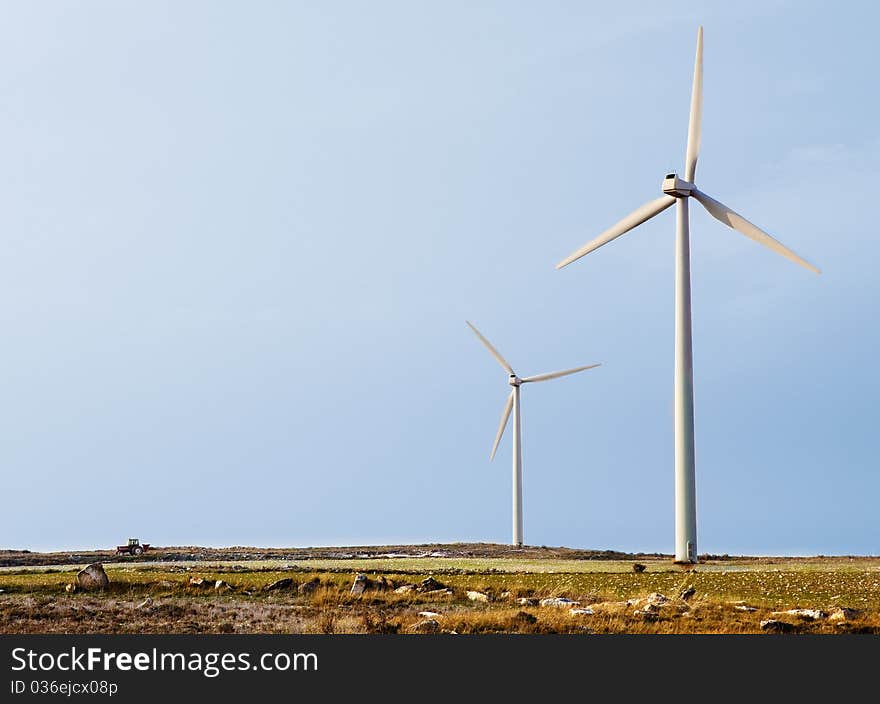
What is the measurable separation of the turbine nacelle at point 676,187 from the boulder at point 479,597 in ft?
123

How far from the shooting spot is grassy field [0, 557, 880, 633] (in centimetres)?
2398

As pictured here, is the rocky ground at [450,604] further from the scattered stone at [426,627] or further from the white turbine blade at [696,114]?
the white turbine blade at [696,114]

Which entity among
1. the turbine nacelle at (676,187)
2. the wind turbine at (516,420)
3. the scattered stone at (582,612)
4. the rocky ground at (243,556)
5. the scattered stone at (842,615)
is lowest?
the scattered stone at (842,615)

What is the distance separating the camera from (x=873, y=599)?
3181 centimetres

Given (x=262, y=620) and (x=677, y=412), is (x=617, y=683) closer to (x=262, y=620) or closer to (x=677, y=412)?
(x=262, y=620)

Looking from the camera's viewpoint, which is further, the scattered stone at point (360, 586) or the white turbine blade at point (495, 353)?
the white turbine blade at point (495, 353)

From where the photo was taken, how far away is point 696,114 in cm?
6462

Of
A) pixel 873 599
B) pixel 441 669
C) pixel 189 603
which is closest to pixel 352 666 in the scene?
pixel 441 669

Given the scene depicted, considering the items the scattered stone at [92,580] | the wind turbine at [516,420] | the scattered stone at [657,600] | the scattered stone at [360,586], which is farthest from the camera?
the wind turbine at [516,420]

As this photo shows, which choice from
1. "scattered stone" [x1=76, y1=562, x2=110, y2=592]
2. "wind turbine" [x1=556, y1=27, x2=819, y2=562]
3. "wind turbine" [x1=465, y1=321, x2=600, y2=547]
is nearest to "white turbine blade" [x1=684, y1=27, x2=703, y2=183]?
"wind turbine" [x1=556, y1=27, x2=819, y2=562]


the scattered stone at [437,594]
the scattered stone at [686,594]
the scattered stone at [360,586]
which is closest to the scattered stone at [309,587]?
the scattered stone at [360,586]

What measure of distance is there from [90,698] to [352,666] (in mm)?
4709

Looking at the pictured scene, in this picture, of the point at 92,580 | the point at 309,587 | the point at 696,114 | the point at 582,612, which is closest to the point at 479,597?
the point at 582,612

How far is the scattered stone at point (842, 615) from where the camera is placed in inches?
993
